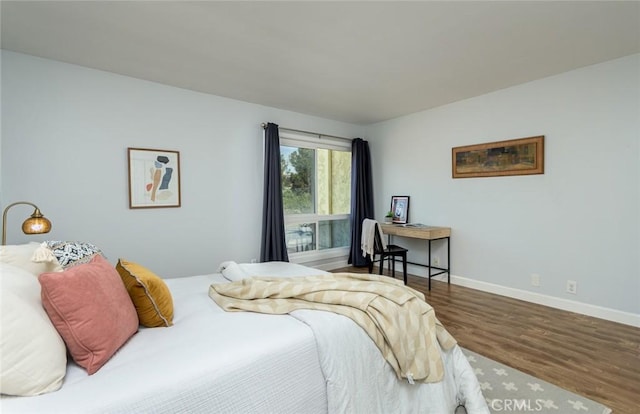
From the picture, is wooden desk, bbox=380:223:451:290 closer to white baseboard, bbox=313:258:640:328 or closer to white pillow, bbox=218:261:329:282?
white baseboard, bbox=313:258:640:328

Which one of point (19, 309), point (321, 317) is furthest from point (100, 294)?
point (321, 317)

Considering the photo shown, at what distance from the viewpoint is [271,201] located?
4.03 metres

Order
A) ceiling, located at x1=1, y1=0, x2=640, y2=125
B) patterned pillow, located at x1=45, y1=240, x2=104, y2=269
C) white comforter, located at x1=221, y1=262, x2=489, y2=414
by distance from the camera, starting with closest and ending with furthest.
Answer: white comforter, located at x1=221, y1=262, x2=489, y2=414
patterned pillow, located at x1=45, y1=240, x2=104, y2=269
ceiling, located at x1=1, y1=0, x2=640, y2=125

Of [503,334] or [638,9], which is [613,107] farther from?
[503,334]

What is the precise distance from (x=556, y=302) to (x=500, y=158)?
66.5 inches

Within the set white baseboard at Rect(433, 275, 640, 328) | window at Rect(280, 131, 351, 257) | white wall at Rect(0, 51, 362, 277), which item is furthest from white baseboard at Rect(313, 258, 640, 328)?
white wall at Rect(0, 51, 362, 277)

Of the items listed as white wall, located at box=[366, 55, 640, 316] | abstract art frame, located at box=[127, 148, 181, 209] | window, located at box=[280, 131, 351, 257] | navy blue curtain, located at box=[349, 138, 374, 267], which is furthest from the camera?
navy blue curtain, located at box=[349, 138, 374, 267]

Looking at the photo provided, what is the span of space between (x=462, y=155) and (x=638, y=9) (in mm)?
2089

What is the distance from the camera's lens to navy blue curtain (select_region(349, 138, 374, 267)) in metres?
5.00

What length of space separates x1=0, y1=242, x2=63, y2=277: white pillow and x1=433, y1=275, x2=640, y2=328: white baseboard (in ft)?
13.6

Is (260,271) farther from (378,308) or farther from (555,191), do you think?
(555,191)

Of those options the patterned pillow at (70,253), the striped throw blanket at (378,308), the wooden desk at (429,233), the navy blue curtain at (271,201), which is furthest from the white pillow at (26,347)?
the wooden desk at (429,233)

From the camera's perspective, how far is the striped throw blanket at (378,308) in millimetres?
1494

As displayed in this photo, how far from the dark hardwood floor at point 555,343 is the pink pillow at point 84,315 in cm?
243
